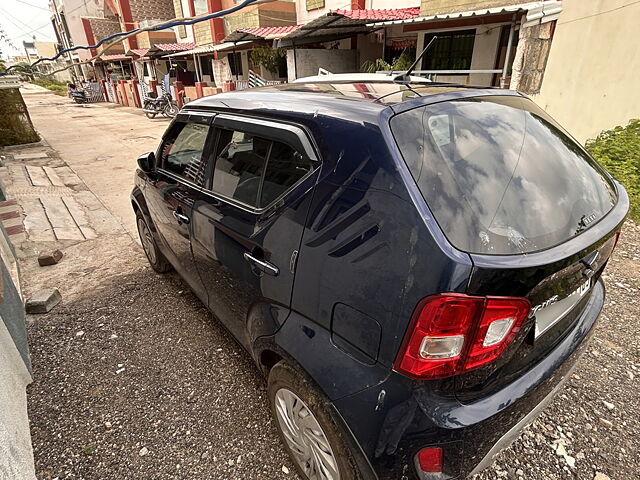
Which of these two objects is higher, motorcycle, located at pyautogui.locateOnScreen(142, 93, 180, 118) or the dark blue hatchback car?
the dark blue hatchback car

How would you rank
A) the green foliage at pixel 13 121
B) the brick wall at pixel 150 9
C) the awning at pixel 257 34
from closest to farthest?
1. the green foliage at pixel 13 121
2. the awning at pixel 257 34
3. the brick wall at pixel 150 9

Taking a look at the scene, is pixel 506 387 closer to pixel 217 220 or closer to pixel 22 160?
pixel 217 220

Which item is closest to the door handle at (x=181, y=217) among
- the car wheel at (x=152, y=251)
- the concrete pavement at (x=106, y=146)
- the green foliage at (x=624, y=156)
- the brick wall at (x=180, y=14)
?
the car wheel at (x=152, y=251)

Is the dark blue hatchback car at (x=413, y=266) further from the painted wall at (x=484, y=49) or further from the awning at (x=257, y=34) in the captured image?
the awning at (x=257, y=34)

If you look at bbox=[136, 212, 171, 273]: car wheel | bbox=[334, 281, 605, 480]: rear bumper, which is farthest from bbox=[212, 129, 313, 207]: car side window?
bbox=[136, 212, 171, 273]: car wheel

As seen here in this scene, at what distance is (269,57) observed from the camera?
12961 millimetres

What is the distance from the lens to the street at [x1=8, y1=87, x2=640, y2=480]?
1871 mm

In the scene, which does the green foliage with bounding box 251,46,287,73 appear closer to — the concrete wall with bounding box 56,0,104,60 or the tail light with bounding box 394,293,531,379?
the tail light with bounding box 394,293,531,379

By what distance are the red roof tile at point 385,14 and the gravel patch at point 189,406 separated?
7637 mm

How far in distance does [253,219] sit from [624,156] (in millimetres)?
6353

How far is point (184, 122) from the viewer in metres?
2.62

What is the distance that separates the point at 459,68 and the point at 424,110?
8.94m

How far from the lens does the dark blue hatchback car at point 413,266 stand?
3.67 ft

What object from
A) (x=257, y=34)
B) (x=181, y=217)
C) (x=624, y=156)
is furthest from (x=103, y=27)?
(x=624, y=156)
